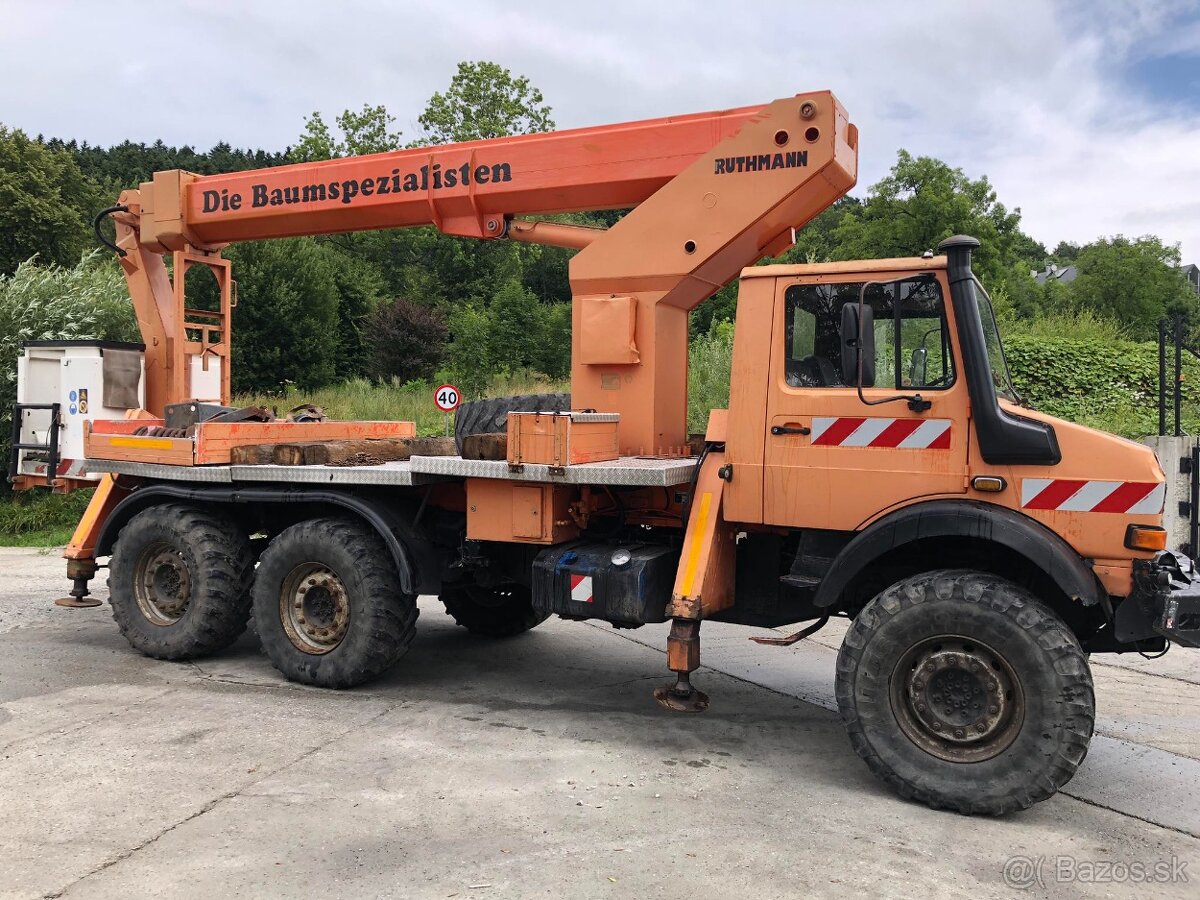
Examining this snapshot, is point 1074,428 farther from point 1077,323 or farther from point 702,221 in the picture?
point 1077,323

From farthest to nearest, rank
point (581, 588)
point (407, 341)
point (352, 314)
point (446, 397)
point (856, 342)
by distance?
point (352, 314) < point (407, 341) < point (446, 397) < point (581, 588) < point (856, 342)

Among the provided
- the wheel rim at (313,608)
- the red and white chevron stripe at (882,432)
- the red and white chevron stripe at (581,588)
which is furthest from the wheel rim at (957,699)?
the wheel rim at (313,608)

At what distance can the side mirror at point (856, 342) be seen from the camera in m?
4.96

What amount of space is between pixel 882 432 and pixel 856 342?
49cm

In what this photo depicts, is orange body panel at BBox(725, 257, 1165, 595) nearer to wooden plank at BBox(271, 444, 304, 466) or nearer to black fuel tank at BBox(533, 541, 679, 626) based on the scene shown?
black fuel tank at BBox(533, 541, 679, 626)

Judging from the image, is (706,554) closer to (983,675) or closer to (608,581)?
(608,581)

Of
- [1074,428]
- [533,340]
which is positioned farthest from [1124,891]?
[533,340]

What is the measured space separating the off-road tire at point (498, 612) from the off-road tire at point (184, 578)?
1640 millimetres

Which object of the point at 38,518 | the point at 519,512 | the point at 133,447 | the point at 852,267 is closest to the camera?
the point at 852,267

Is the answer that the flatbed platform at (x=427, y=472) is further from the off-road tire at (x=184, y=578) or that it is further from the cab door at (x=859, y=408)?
the cab door at (x=859, y=408)

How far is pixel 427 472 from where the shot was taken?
20.4 ft

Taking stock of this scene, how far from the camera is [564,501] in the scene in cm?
612

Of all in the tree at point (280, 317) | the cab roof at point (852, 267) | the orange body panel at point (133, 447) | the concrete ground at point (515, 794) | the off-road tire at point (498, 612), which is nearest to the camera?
the concrete ground at point (515, 794)

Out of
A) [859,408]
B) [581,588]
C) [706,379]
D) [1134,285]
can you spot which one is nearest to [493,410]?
[581,588]
